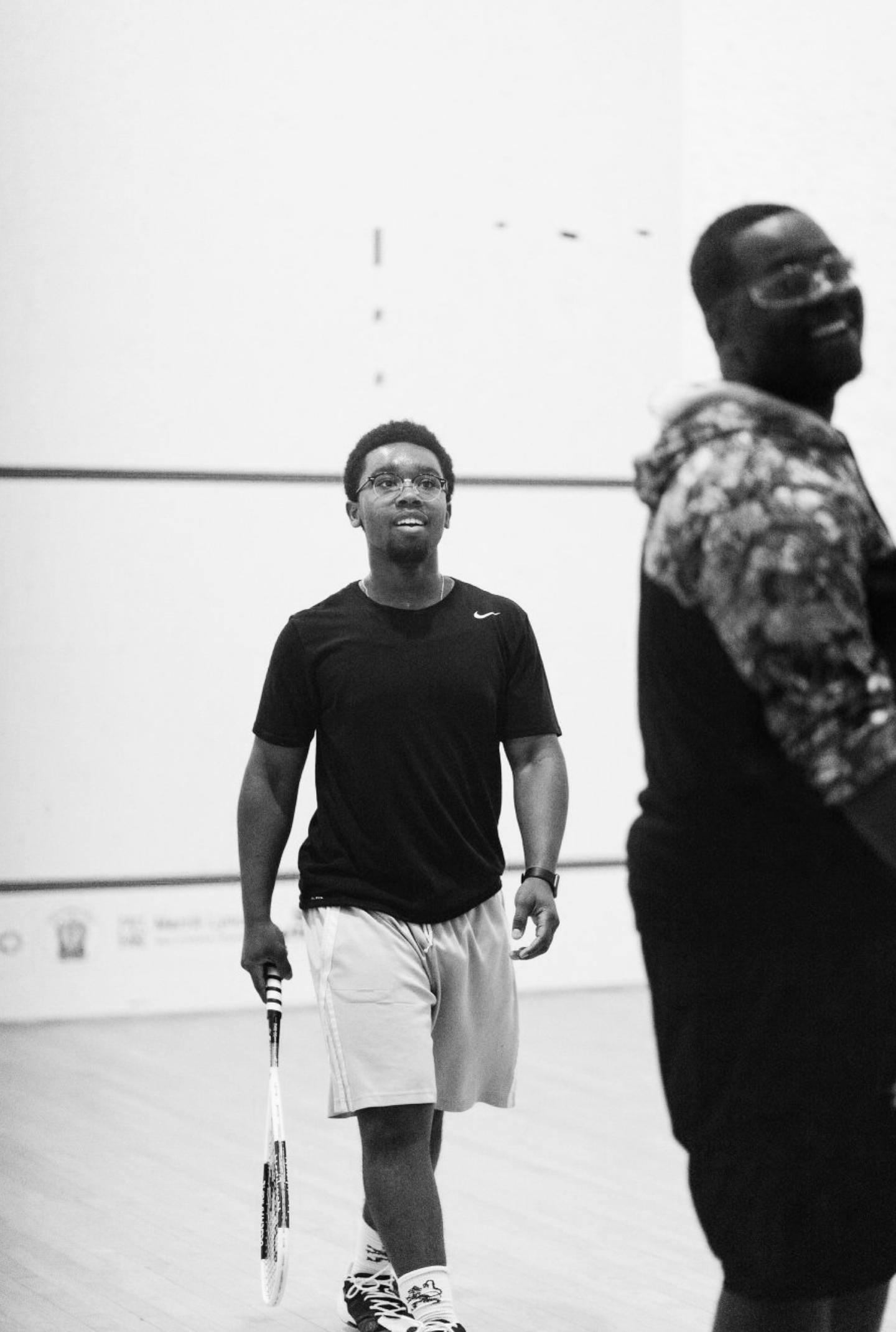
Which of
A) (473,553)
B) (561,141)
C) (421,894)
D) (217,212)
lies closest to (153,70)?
(217,212)

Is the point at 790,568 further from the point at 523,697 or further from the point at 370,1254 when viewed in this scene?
the point at 370,1254

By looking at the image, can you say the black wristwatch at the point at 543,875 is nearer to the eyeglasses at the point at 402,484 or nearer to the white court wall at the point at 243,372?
the eyeglasses at the point at 402,484

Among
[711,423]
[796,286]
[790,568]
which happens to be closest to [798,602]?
[790,568]

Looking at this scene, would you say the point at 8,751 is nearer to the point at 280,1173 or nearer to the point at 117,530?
the point at 117,530

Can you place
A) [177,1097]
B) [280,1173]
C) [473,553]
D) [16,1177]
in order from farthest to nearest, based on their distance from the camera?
[473,553]
[177,1097]
[16,1177]
[280,1173]

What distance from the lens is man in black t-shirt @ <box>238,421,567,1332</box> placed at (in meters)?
2.76

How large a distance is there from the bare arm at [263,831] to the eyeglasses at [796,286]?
158cm

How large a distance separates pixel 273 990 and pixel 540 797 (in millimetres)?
516

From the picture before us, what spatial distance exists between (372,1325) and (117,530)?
11.9ft

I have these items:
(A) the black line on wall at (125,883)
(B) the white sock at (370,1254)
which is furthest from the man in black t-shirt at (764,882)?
(A) the black line on wall at (125,883)

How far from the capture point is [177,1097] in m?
4.94

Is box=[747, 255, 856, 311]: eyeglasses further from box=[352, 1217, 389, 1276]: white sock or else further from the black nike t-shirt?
box=[352, 1217, 389, 1276]: white sock

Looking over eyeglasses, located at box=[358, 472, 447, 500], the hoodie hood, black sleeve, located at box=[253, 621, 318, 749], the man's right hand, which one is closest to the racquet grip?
the man's right hand

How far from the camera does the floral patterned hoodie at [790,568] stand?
53.7 inches
